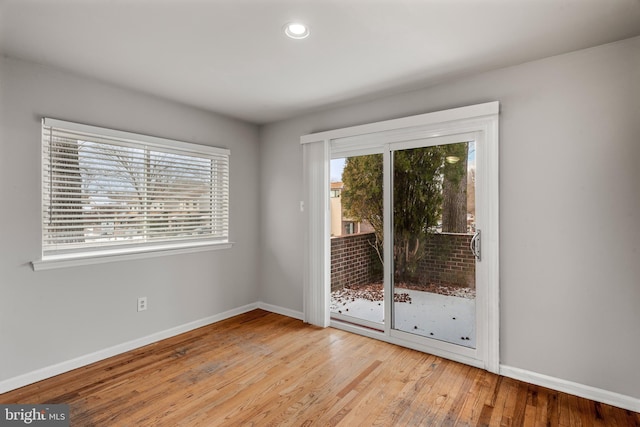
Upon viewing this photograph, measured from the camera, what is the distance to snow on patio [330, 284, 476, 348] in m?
2.85

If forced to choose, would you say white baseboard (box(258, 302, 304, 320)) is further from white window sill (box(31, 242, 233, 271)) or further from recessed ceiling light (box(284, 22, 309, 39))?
recessed ceiling light (box(284, 22, 309, 39))

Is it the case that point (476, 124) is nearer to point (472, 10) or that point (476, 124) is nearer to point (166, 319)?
point (472, 10)

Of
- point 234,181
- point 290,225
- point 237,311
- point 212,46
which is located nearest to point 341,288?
point 290,225

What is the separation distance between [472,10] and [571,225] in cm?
167

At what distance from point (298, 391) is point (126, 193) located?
2385 mm

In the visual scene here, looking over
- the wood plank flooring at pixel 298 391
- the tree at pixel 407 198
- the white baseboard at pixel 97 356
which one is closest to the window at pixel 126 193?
the white baseboard at pixel 97 356

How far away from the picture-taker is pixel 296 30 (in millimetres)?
2039

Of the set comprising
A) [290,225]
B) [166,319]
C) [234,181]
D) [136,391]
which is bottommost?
[136,391]

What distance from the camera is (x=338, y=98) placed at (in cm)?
331

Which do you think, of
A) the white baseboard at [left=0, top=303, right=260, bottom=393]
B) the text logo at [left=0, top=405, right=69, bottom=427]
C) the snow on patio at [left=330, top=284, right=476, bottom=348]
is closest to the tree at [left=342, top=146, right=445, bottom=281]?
the snow on patio at [left=330, top=284, right=476, bottom=348]

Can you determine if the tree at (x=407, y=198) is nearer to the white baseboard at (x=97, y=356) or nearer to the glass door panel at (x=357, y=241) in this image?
the glass door panel at (x=357, y=241)

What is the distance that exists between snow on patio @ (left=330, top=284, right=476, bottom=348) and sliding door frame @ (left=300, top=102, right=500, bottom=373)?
0.09 m

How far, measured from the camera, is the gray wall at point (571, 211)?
2164 mm

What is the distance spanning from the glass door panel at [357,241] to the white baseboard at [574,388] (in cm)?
124
